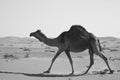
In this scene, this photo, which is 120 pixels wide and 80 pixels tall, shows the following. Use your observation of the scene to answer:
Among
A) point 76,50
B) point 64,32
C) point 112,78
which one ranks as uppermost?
point 64,32

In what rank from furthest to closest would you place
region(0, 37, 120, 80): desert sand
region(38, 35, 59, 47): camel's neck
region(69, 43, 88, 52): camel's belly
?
region(38, 35, 59, 47): camel's neck
region(69, 43, 88, 52): camel's belly
region(0, 37, 120, 80): desert sand

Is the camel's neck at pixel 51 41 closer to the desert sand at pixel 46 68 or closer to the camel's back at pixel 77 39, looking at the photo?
the camel's back at pixel 77 39

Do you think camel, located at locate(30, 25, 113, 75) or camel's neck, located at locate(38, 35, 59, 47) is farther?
camel's neck, located at locate(38, 35, 59, 47)

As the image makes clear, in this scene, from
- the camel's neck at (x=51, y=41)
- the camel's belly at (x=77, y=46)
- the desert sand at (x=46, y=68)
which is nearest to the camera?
the desert sand at (x=46, y=68)

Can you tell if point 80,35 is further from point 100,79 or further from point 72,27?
point 100,79

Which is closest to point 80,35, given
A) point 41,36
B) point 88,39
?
point 88,39

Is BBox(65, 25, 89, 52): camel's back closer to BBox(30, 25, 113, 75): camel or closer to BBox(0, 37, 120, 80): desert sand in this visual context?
BBox(30, 25, 113, 75): camel

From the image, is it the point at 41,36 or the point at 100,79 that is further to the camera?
the point at 41,36

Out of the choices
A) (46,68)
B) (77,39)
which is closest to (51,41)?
(77,39)

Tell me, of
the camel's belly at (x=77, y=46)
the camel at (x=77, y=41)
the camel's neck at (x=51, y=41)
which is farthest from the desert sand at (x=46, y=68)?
the camel's neck at (x=51, y=41)

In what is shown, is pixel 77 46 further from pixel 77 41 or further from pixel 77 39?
pixel 77 39

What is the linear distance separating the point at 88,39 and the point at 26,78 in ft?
13.0

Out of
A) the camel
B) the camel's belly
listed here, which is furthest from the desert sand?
the camel's belly

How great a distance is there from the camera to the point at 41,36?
13.4 m
